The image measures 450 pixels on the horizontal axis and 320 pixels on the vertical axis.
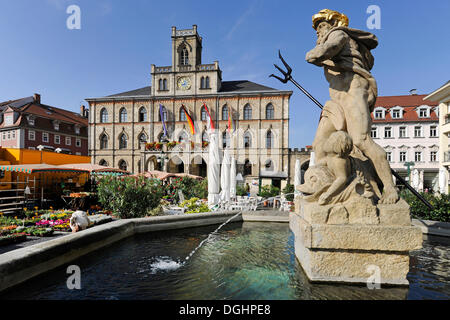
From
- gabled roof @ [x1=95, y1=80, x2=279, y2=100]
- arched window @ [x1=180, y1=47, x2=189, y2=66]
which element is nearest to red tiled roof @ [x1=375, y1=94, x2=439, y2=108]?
gabled roof @ [x1=95, y1=80, x2=279, y2=100]

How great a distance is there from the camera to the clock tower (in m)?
35.5

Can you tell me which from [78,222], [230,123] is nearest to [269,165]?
[230,123]

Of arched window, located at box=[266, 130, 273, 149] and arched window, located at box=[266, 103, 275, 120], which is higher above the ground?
arched window, located at box=[266, 103, 275, 120]

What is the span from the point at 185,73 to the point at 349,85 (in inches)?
1393

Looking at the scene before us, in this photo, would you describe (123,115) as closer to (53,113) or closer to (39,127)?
(39,127)

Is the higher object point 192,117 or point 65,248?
point 192,117

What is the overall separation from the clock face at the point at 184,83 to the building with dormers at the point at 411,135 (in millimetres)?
25781

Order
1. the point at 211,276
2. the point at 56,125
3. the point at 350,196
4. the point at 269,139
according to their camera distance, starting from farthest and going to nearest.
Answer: the point at 56,125 → the point at 269,139 → the point at 211,276 → the point at 350,196

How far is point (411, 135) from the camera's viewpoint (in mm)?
32062

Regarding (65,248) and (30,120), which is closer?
(65,248)

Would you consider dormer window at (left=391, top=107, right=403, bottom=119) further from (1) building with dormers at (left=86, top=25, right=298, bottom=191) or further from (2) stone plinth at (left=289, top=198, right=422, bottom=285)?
(2) stone plinth at (left=289, top=198, right=422, bottom=285)

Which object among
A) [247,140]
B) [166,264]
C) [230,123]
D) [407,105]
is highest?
[407,105]

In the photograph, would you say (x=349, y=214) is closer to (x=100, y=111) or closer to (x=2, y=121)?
(x=100, y=111)

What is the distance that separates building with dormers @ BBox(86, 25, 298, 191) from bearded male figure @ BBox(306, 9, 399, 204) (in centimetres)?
2835
